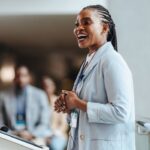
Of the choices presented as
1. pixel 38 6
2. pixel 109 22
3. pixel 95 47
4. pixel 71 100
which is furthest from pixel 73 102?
pixel 38 6

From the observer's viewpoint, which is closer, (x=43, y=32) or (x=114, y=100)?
(x=114, y=100)

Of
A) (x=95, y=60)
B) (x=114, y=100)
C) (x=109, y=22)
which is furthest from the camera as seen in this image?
(x=109, y=22)

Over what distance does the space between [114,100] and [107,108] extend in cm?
4

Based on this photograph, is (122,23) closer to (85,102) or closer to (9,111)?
(85,102)

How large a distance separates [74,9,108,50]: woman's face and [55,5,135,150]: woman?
0.05 feet

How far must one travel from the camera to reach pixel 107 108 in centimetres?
96

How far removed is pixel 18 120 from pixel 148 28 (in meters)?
0.80

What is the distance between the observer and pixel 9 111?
4.50 ft

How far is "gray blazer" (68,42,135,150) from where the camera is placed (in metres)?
0.96

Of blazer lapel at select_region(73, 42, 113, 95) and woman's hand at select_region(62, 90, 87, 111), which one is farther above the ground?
blazer lapel at select_region(73, 42, 113, 95)

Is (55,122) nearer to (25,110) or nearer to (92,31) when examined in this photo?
(25,110)

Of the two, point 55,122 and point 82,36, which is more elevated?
point 82,36

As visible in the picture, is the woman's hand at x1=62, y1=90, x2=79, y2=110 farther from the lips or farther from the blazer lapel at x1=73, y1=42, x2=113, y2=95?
A: the lips

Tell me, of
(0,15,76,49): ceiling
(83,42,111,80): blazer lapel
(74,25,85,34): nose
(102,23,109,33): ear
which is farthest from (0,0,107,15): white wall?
(83,42,111,80): blazer lapel
